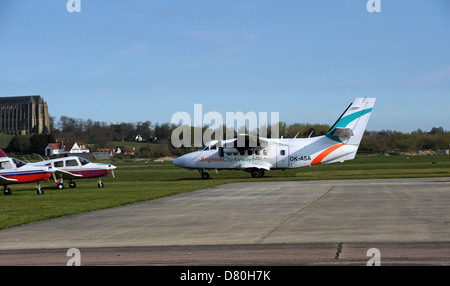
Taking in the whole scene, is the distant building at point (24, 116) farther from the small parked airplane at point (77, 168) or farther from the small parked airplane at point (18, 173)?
the small parked airplane at point (18, 173)

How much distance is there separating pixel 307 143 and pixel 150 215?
26.6 meters

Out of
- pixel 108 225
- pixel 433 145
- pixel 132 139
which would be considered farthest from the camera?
pixel 132 139

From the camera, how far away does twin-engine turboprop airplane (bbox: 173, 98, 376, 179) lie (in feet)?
139

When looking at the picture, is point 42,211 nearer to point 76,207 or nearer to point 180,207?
point 76,207

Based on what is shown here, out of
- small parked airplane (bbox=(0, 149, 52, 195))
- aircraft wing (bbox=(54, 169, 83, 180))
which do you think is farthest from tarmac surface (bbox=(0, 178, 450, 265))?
aircraft wing (bbox=(54, 169, 83, 180))

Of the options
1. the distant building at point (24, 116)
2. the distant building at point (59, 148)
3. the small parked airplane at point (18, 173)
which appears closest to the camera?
the small parked airplane at point (18, 173)

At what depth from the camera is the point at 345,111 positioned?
4306 cm

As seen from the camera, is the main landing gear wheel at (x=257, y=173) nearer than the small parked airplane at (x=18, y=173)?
No

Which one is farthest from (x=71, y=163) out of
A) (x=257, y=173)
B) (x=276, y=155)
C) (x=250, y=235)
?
(x=250, y=235)

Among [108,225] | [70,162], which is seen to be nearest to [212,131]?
[70,162]

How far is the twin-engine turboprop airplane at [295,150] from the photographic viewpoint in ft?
139

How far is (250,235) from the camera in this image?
12.7 meters

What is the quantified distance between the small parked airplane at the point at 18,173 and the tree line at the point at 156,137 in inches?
1611

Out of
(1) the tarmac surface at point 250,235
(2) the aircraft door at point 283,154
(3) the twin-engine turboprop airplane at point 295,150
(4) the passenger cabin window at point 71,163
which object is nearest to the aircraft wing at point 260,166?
(3) the twin-engine turboprop airplane at point 295,150
